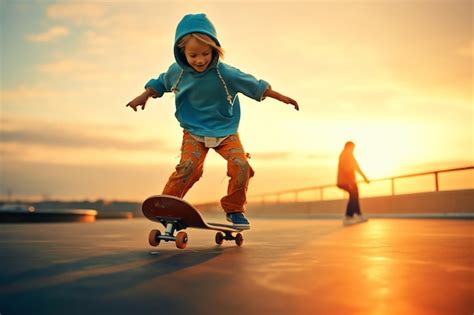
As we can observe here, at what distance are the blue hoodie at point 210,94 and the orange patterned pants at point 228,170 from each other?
0.45 ft

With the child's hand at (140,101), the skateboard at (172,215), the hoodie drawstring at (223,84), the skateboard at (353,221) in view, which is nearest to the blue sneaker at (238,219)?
the skateboard at (172,215)

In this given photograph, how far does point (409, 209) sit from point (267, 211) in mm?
16530

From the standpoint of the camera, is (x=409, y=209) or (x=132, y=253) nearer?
(x=132, y=253)

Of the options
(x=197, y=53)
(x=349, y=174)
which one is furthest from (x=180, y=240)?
(x=349, y=174)

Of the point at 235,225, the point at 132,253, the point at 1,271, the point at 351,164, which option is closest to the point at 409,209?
the point at 351,164

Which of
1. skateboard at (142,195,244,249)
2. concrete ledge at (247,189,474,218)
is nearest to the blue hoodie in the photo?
skateboard at (142,195,244,249)

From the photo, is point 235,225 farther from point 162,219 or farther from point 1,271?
point 1,271

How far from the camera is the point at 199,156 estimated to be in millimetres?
6125

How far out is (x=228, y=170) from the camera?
6.22 metres

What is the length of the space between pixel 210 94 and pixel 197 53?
1.81ft

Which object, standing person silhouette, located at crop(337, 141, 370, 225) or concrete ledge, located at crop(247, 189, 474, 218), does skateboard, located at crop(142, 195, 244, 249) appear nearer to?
standing person silhouette, located at crop(337, 141, 370, 225)

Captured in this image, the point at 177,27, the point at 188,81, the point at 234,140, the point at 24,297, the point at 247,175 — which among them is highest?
the point at 177,27

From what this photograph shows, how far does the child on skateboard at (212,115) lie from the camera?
5992 millimetres

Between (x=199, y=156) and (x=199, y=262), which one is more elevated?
(x=199, y=156)
